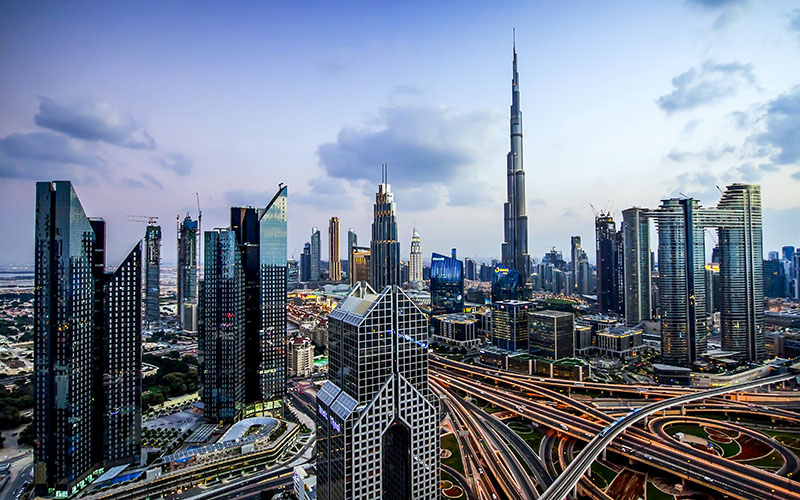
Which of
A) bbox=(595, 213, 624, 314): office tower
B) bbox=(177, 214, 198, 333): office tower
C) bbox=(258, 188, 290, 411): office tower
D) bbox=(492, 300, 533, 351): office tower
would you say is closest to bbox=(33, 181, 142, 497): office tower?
bbox=(258, 188, 290, 411): office tower

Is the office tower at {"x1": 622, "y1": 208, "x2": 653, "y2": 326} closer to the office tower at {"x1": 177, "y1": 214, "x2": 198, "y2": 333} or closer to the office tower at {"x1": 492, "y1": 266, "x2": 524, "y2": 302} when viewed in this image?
the office tower at {"x1": 492, "y1": 266, "x2": 524, "y2": 302}

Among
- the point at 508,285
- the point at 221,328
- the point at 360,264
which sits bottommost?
the point at 221,328

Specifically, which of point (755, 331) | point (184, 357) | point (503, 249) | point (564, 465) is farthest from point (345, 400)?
point (503, 249)

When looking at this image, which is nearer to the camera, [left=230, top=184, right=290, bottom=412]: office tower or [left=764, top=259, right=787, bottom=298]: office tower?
[left=230, top=184, right=290, bottom=412]: office tower

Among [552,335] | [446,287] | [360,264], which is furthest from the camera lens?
[360,264]

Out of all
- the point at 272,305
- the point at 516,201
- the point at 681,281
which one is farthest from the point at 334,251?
the point at 272,305

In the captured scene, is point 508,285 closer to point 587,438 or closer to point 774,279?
point 587,438
